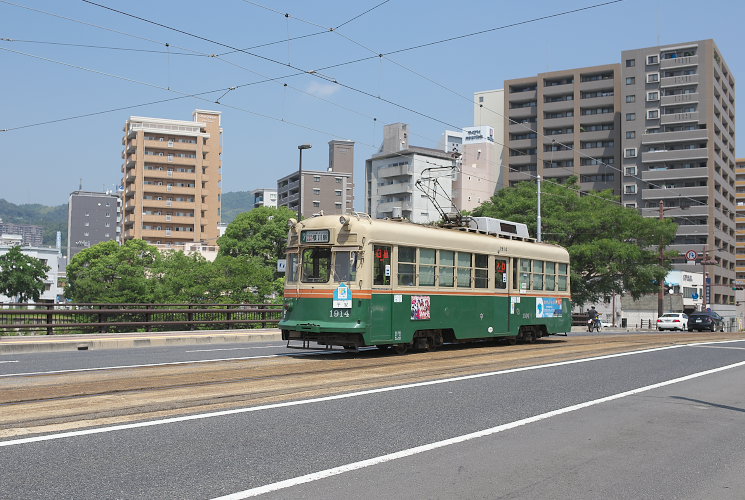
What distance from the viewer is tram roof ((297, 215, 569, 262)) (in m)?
16.4

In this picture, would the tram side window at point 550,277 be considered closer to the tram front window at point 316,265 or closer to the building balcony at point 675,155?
the tram front window at point 316,265

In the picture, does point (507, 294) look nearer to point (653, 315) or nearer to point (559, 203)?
point (559, 203)

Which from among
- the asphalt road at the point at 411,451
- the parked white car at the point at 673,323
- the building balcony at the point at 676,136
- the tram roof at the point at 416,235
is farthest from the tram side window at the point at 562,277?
the building balcony at the point at 676,136

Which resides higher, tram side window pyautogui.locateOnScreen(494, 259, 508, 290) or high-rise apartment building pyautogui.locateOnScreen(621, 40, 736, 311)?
high-rise apartment building pyautogui.locateOnScreen(621, 40, 736, 311)

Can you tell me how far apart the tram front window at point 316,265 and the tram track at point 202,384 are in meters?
1.80

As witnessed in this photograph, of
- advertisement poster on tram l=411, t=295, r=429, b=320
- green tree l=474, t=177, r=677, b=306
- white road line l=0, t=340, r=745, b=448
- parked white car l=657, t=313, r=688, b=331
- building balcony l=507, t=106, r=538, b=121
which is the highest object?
building balcony l=507, t=106, r=538, b=121

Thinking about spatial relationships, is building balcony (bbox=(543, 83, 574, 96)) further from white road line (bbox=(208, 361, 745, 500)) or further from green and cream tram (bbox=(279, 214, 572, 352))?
white road line (bbox=(208, 361, 745, 500))

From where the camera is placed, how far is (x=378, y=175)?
111625 millimetres

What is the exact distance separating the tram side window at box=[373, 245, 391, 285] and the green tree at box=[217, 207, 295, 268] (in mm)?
52910

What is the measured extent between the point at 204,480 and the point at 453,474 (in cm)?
198

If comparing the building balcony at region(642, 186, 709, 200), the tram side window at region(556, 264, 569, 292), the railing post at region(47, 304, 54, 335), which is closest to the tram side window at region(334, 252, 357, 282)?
the tram side window at region(556, 264, 569, 292)

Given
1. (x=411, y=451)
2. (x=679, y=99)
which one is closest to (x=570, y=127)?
(x=679, y=99)

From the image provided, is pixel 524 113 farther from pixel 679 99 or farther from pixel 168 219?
pixel 168 219

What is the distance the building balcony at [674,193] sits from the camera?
9225cm
